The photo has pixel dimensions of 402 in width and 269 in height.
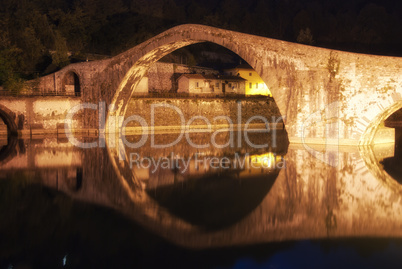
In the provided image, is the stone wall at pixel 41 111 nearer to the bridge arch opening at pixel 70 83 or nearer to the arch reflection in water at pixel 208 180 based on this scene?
the bridge arch opening at pixel 70 83

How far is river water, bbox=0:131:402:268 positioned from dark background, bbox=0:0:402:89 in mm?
18123

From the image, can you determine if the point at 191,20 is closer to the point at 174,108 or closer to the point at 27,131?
the point at 174,108

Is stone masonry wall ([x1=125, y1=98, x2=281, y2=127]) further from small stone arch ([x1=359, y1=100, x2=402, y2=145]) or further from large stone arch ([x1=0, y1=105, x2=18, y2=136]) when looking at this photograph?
small stone arch ([x1=359, y1=100, x2=402, y2=145])

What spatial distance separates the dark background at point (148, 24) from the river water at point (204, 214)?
59.5ft

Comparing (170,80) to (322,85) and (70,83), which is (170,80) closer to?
(70,83)

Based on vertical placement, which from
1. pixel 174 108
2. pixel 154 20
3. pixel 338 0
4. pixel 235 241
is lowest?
pixel 235 241

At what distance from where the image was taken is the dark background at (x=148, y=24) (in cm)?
3838

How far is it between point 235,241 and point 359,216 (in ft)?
8.04

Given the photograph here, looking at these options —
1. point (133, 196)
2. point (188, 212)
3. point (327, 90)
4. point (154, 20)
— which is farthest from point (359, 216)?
point (154, 20)

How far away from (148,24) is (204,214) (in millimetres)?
53144

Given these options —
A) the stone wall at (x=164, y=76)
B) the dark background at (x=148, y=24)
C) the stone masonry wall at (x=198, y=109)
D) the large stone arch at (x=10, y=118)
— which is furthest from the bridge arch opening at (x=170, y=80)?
the dark background at (x=148, y=24)

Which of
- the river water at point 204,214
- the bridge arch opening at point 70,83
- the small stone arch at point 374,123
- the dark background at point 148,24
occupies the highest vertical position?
the dark background at point 148,24

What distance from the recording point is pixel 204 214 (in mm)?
7184

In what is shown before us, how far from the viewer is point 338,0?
78.8 m
